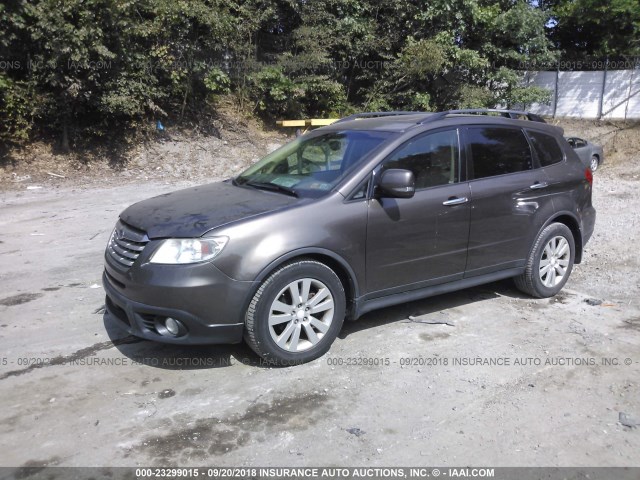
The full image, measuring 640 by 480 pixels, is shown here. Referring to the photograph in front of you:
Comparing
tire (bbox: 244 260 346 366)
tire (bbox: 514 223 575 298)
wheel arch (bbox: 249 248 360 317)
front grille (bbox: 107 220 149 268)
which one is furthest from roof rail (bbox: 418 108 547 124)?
front grille (bbox: 107 220 149 268)

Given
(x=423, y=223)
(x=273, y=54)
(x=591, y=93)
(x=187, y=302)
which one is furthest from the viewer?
(x=591, y=93)

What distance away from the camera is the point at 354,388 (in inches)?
162

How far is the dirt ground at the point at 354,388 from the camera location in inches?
135

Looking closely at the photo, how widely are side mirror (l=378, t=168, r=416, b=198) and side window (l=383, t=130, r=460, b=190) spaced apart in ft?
0.67

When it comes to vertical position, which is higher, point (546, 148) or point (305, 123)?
point (546, 148)

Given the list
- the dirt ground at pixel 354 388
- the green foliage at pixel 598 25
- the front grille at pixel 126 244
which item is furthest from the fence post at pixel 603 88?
the front grille at pixel 126 244

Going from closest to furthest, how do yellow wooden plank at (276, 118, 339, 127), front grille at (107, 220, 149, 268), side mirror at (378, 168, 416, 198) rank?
front grille at (107, 220, 149, 268) < side mirror at (378, 168, 416, 198) < yellow wooden plank at (276, 118, 339, 127)

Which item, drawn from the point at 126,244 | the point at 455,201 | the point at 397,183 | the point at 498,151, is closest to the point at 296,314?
the point at 397,183

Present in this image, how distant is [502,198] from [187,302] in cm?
298

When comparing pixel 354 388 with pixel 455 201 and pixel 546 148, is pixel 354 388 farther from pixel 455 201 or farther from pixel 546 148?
pixel 546 148

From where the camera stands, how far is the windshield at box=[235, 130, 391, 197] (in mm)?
→ 4797

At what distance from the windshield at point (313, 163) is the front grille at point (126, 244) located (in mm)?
1137

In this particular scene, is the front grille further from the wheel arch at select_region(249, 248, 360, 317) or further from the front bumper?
the wheel arch at select_region(249, 248, 360, 317)

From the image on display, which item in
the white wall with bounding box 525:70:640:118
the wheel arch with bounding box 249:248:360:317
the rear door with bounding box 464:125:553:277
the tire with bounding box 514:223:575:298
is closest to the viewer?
the wheel arch with bounding box 249:248:360:317
